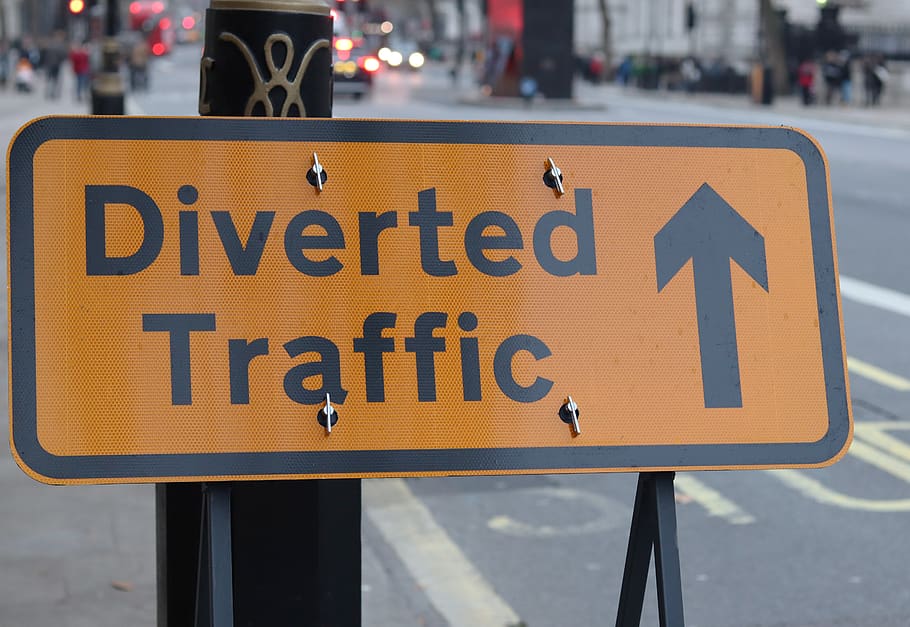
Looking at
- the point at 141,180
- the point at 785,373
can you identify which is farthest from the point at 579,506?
the point at 141,180

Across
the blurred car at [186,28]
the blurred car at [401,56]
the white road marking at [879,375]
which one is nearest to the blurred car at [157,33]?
the blurred car at [401,56]

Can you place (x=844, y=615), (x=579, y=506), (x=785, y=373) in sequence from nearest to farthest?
(x=785, y=373) < (x=844, y=615) < (x=579, y=506)

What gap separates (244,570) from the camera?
108 inches

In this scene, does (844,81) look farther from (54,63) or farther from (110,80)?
(110,80)

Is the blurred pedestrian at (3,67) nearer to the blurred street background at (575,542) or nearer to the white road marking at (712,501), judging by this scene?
the blurred street background at (575,542)

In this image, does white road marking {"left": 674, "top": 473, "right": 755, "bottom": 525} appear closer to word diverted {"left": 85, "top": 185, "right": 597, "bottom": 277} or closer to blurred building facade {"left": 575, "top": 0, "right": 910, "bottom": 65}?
word diverted {"left": 85, "top": 185, "right": 597, "bottom": 277}

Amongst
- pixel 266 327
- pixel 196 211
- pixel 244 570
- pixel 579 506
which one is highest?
pixel 196 211

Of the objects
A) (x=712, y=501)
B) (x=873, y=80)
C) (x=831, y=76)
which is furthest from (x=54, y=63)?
(x=712, y=501)

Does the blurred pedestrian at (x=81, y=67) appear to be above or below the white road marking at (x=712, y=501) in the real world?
below

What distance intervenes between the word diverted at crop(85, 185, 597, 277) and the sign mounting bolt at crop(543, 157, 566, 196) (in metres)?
0.04

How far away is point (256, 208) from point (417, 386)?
0.44 meters

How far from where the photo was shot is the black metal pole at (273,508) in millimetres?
2742

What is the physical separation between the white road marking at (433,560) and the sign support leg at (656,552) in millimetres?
1903

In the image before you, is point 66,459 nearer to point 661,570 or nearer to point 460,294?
point 460,294
